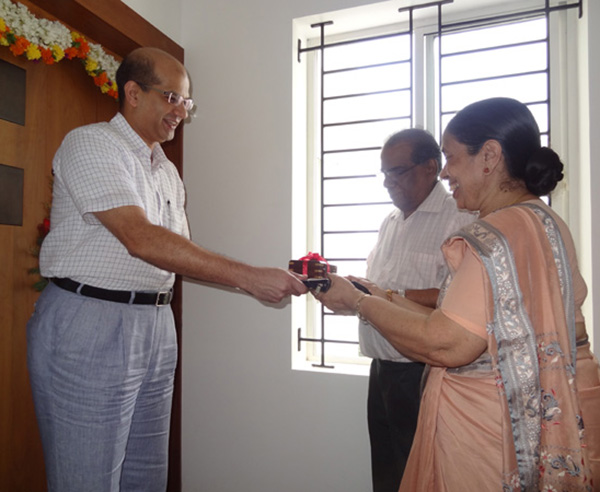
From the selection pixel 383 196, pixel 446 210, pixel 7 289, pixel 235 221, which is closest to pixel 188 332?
pixel 235 221

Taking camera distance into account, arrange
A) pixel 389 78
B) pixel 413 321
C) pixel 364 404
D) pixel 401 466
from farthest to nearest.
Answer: pixel 389 78, pixel 364 404, pixel 401 466, pixel 413 321

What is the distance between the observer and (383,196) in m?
2.48

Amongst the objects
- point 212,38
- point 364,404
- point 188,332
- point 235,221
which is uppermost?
point 212,38

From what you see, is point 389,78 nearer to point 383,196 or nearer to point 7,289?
point 383,196

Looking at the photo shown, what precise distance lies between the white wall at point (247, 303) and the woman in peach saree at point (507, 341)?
111 cm

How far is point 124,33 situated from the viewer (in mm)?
2146

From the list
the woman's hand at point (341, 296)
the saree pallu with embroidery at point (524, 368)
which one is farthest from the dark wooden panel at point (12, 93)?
the saree pallu with embroidery at point (524, 368)

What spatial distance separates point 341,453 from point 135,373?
1233 mm

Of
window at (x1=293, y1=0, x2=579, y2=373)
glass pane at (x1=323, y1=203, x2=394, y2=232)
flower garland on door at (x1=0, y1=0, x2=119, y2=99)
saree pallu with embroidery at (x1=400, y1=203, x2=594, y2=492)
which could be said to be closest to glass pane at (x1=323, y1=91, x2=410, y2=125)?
window at (x1=293, y1=0, x2=579, y2=373)

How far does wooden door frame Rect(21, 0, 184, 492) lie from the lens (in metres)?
1.94

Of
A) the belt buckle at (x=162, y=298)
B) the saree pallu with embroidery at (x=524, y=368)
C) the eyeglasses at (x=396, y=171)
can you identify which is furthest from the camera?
the eyeglasses at (x=396, y=171)

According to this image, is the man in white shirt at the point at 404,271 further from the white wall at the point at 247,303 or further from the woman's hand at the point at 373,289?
the white wall at the point at 247,303

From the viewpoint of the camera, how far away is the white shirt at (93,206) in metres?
1.40

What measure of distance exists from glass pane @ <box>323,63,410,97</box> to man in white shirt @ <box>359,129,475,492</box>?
2.01ft
